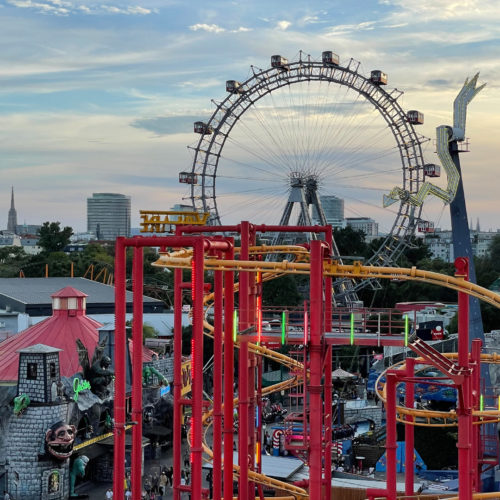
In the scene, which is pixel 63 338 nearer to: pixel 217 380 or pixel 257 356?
pixel 257 356

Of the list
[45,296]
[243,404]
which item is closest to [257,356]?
[243,404]

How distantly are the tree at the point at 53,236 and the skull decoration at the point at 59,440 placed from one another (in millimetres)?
96816

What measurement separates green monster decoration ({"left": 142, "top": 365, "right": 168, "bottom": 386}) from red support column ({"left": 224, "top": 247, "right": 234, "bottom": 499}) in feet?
69.7

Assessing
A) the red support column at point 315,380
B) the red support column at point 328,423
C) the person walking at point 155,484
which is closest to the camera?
the red support column at point 315,380

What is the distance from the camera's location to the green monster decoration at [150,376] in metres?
47.3

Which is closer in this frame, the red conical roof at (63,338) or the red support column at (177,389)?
the red support column at (177,389)

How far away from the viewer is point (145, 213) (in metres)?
38.6

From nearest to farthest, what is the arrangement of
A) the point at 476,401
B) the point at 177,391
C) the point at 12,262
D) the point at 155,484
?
the point at 177,391
the point at 476,401
the point at 155,484
the point at 12,262

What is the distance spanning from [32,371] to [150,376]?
10785 mm

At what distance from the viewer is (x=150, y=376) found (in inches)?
1885

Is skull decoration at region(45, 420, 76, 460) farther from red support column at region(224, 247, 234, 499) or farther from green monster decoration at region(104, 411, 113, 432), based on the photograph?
red support column at region(224, 247, 234, 499)

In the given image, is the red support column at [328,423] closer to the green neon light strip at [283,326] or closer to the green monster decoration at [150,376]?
the green neon light strip at [283,326]

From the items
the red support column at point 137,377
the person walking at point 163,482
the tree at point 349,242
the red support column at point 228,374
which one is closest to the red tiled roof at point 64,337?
the person walking at point 163,482

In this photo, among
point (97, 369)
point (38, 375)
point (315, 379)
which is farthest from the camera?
point (97, 369)
